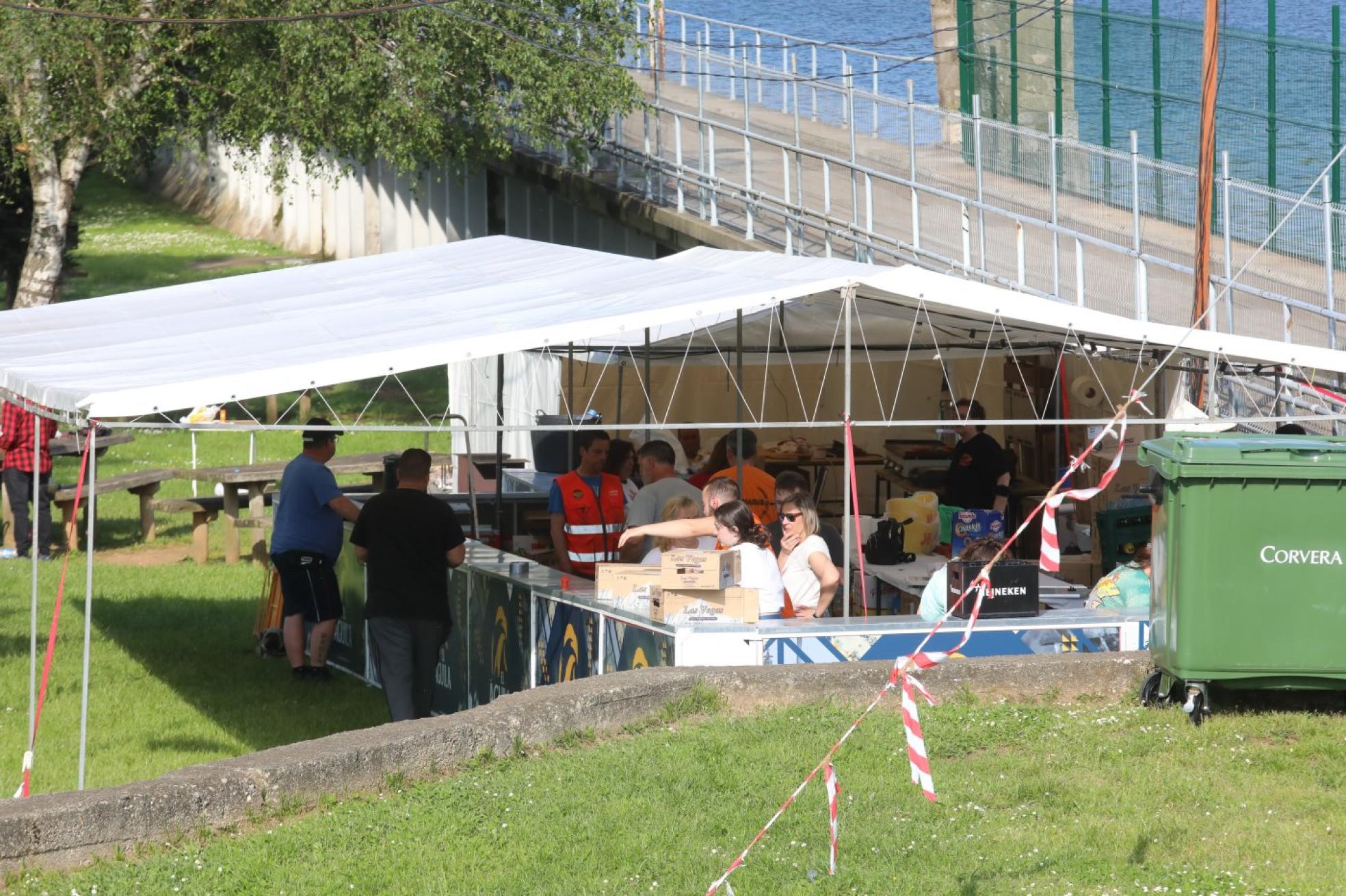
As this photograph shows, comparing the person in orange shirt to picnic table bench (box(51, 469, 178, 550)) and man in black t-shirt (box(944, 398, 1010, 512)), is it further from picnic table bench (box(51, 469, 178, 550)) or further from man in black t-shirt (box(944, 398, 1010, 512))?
picnic table bench (box(51, 469, 178, 550))

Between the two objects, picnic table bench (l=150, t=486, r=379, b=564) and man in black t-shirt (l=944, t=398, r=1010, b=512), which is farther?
picnic table bench (l=150, t=486, r=379, b=564)

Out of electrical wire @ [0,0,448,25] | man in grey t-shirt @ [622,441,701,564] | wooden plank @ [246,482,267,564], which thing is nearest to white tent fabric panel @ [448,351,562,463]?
wooden plank @ [246,482,267,564]

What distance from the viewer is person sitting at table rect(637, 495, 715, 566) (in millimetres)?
9930

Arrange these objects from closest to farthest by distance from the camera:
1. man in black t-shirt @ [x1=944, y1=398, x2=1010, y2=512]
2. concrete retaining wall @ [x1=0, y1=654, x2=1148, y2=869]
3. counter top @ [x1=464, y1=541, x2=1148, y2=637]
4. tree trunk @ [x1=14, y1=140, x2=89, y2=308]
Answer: concrete retaining wall @ [x1=0, y1=654, x2=1148, y2=869] < counter top @ [x1=464, y1=541, x2=1148, y2=637] < man in black t-shirt @ [x1=944, y1=398, x2=1010, y2=512] < tree trunk @ [x1=14, y1=140, x2=89, y2=308]

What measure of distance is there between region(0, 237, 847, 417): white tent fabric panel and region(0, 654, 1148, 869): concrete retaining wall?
1.83 m

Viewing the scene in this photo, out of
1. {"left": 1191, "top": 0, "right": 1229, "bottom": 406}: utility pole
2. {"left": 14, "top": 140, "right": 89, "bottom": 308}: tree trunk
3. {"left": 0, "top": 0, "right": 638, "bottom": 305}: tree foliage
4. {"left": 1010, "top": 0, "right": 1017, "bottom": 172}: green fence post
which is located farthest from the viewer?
{"left": 1010, "top": 0, "right": 1017, "bottom": 172}: green fence post

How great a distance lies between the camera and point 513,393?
Answer: 75.3 ft

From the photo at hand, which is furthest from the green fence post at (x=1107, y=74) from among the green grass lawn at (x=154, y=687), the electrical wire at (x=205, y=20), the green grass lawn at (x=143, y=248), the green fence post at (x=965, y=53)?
the green grass lawn at (x=143, y=248)

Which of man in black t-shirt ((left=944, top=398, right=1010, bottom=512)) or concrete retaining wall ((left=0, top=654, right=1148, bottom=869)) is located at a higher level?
man in black t-shirt ((left=944, top=398, right=1010, bottom=512))

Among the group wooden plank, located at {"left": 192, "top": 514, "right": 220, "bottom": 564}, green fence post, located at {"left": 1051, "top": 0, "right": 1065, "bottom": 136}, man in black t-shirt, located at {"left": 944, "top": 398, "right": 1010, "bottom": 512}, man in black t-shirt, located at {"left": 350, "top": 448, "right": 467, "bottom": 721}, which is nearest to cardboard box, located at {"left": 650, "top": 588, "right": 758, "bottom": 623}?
man in black t-shirt, located at {"left": 350, "top": 448, "right": 467, "bottom": 721}

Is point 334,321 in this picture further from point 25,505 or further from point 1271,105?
point 1271,105

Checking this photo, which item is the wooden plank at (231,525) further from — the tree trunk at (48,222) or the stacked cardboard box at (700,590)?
the tree trunk at (48,222)

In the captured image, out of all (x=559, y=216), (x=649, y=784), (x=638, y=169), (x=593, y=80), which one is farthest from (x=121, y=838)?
(x=559, y=216)

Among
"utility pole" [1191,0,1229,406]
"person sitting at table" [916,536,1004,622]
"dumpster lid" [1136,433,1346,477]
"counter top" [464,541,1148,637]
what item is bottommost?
"counter top" [464,541,1148,637]
